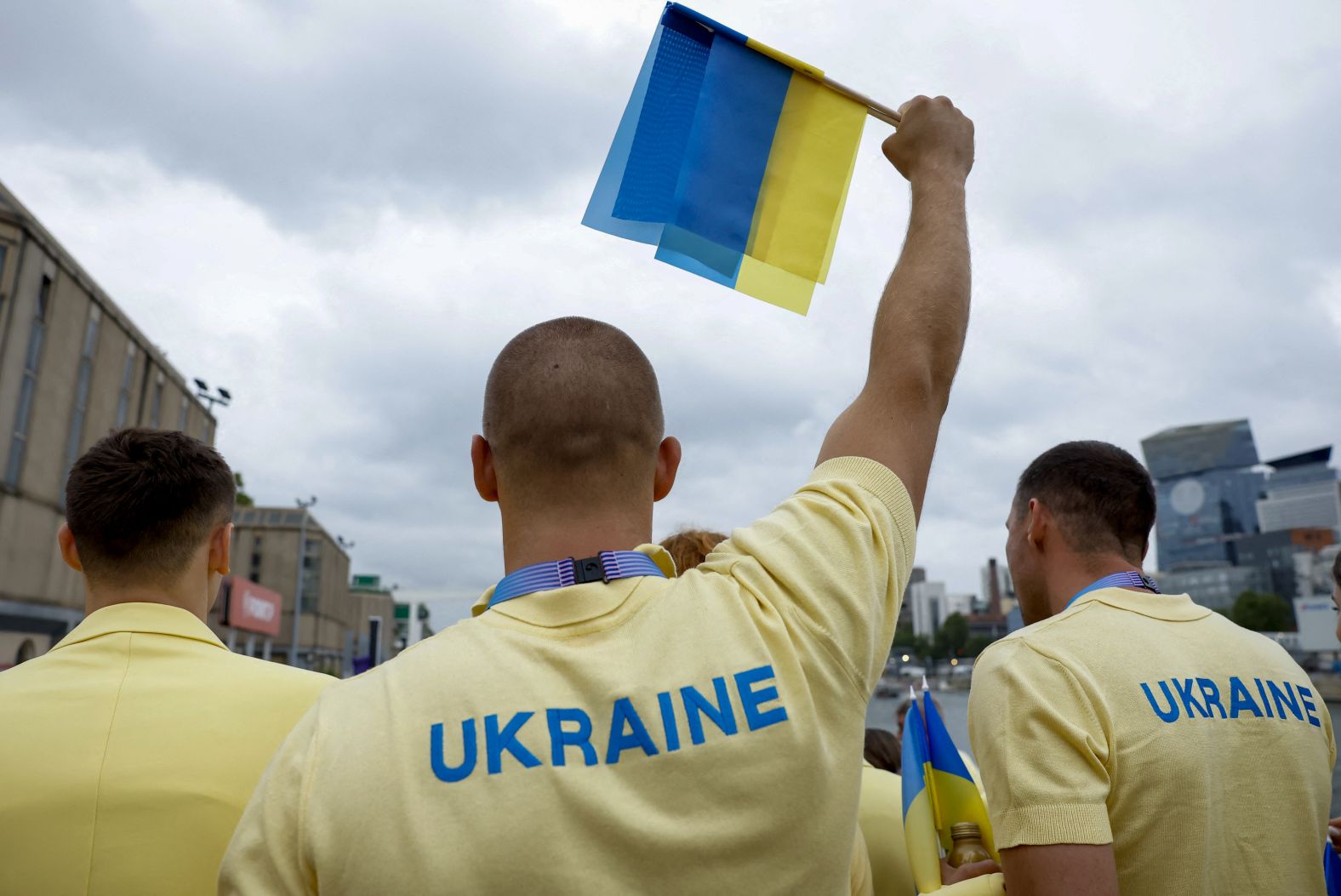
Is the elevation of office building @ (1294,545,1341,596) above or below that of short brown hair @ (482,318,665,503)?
above

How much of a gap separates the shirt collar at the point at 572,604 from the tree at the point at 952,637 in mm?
149808

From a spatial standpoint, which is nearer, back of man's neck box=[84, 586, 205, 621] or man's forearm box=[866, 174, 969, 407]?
man's forearm box=[866, 174, 969, 407]

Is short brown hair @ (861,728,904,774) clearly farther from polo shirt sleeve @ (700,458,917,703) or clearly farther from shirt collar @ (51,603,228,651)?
polo shirt sleeve @ (700,458,917,703)

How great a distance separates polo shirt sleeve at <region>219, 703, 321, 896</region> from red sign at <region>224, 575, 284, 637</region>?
41624 millimetres

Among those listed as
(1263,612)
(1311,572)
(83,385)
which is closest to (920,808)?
(83,385)

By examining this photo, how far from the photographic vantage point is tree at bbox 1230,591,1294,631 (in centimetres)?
9525

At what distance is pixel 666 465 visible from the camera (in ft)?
6.02

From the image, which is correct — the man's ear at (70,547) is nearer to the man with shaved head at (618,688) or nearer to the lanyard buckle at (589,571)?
the man with shaved head at (618,688)

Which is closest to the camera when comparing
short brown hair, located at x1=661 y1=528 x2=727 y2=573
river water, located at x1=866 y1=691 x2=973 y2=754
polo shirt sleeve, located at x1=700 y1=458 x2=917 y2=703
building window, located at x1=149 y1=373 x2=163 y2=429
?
polo shirt sleeve, located at x1=700 y1=458 x2=917 y2=703

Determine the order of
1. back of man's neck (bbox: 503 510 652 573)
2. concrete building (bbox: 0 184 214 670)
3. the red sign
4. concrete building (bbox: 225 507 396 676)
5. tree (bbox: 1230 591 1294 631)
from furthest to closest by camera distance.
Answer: tree (bbox: 1230 591 1294 631) < concrete building (bbox: 225 507 396 676) < the red sign < concrete building (bbox: 0 184 214 670) < back of man's neck (bbox: 503 510 652 573)

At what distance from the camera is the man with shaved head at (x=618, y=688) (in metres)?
1.35

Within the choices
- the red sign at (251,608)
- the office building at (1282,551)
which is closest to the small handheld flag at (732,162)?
the red sign at (251,608)

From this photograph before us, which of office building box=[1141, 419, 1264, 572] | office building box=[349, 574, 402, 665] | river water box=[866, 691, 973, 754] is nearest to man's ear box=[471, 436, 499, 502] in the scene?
river water box=[866, 691, 973, 754]

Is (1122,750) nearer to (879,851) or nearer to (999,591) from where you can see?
(879,851)
